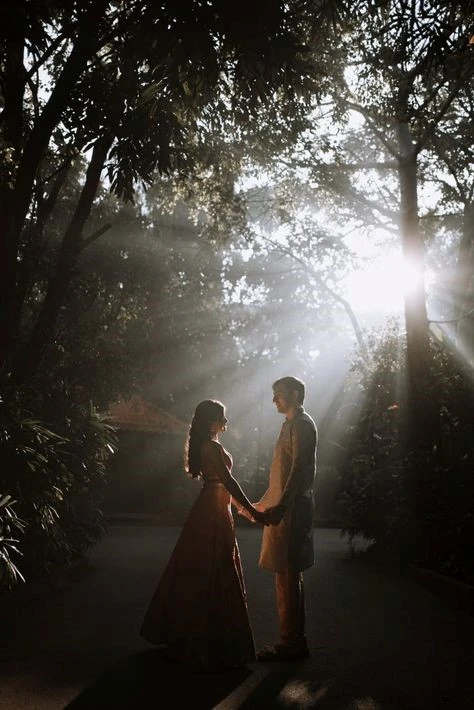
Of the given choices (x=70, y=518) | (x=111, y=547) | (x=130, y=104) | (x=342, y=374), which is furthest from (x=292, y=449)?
(x=342, y=374)

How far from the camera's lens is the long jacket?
7.10 metres

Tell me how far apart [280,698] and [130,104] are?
7085 millimetres

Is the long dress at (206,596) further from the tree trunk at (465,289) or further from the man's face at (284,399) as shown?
the tree trunk at (465,289)

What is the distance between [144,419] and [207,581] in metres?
31.3

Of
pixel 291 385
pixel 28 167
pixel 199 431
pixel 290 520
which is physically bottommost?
pixel 290 520

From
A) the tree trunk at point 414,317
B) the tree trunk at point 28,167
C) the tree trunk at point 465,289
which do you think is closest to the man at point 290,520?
the tree trunk at point 28,167

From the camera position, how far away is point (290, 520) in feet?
23.5

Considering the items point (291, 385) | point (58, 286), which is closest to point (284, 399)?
point (291, 385)

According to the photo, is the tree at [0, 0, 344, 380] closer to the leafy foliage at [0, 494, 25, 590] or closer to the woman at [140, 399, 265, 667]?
the leafy foliage at [0, 494, 25, 590]

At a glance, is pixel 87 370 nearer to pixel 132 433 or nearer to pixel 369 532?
pixel 369 532

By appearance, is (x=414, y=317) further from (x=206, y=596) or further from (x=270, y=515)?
(x=206, y=596)

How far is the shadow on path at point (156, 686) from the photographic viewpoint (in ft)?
17.6

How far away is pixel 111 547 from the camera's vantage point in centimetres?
1944

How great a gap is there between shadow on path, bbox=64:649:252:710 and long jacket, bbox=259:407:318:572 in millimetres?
971
